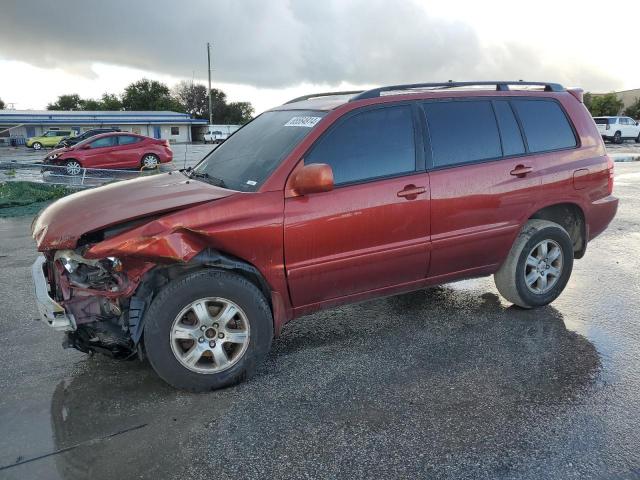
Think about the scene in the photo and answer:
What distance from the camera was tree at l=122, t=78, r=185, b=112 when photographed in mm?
77181

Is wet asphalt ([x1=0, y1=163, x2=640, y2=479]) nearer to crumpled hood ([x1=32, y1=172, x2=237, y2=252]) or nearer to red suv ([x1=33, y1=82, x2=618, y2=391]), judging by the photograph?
red suv ([x1=33, y1=82, x2=618, y2=391])

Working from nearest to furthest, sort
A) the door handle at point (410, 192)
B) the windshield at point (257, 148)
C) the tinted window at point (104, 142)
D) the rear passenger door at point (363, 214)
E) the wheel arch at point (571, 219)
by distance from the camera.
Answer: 1. the rear passenger door at point (363, 214)
2. the windshield at point (257, 148)
3. the door handle at point (410, 192)
4. the wheel arch at point (571, 219)
5. the tinted window at point (104, 142)

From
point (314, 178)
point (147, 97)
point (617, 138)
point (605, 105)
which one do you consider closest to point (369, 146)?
point (314, 178)

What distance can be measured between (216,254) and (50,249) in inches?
39.9

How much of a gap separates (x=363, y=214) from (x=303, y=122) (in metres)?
0.85

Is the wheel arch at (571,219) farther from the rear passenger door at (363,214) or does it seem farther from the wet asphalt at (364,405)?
the rear passenger door at (363,214)

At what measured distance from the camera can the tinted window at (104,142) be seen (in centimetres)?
1925

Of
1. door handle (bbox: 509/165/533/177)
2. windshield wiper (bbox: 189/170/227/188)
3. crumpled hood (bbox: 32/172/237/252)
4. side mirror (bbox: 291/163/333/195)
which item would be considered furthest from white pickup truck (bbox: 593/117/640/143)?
crumpled hood (bbox: 32/172/237/252)

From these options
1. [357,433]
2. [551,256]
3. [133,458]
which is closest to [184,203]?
[133,458]

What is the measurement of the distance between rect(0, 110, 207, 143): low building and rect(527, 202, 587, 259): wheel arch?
171 feet

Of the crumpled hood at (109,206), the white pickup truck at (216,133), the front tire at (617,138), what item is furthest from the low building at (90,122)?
the crumpled hood at (109,206)

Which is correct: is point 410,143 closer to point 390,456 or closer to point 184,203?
point 184,203

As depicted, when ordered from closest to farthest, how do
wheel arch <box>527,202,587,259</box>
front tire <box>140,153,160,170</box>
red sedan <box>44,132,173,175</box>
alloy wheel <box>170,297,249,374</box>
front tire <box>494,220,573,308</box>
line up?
alloy wheel <box>170,297,249,374</box>, front tire <box>494,220,573,308</box>, wheel arch <box>527,202,587,259</box>, red sedan <box>44,132,173,175</box>, front tire <box>140,153,160,170</box>

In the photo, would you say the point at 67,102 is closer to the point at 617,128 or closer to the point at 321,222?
the point at 617,128
